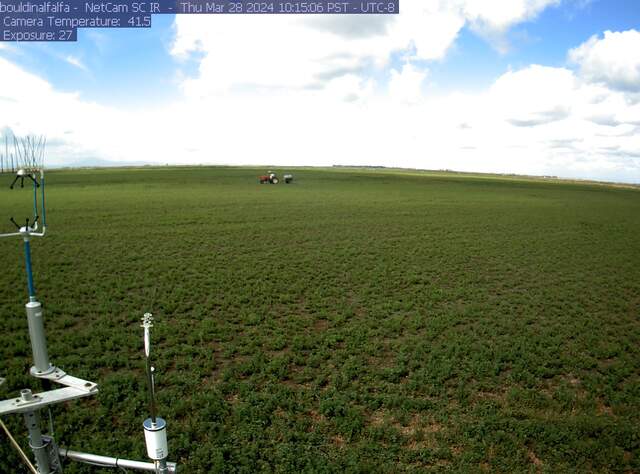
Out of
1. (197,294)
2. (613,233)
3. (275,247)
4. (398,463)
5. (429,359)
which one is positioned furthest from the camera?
(613,233)

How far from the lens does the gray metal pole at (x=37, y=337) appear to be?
443cm

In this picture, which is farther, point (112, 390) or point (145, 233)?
point (145, 233)

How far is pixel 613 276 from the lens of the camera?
76.1 ft

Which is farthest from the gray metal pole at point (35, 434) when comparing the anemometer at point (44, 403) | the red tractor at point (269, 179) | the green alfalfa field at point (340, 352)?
the red tractor at point (269, 179)

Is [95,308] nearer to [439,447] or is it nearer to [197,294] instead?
[197,294]

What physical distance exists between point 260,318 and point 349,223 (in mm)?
24794

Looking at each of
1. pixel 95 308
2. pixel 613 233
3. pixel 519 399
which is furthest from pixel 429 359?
pixel 613 233

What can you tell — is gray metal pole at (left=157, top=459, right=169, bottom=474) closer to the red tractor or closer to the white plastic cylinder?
the white plastic cylinder

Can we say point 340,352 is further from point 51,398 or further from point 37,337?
point 37,337

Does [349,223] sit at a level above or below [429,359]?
above

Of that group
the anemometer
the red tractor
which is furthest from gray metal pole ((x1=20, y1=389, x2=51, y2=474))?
the red tractor

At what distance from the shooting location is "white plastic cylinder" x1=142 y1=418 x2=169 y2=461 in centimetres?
430

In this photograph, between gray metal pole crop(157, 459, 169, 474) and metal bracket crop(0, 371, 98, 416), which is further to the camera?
gray metal pole crop(157, 459, 169, 474)

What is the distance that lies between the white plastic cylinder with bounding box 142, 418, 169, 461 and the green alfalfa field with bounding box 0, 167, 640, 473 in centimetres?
386
